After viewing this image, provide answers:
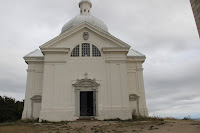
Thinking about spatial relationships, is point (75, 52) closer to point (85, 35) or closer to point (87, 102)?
point (85, 35)

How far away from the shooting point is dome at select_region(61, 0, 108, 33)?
24.1 metres

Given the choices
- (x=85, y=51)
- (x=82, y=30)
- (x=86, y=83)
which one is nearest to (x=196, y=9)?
(x=86, y=83)

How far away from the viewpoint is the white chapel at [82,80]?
1633cm

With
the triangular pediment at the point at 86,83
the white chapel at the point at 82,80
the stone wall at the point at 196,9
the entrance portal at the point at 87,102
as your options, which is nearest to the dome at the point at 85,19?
the white chapel at the point at 82,80

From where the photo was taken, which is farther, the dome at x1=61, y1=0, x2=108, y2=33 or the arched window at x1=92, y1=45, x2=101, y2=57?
the dome at x1=61, y1=0, x2=108, y2=33

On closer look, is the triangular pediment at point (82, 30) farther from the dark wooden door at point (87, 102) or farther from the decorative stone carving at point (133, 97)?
the dark wooden door at point (87, 102)

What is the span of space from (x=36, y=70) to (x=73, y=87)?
5631 mm

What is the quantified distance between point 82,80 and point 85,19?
429 inches

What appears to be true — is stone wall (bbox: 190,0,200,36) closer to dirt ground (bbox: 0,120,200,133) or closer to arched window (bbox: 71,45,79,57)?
dirt ground (bbox: 0,120,200,133)

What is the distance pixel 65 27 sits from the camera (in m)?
25.1

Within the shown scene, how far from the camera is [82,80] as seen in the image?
1694cm

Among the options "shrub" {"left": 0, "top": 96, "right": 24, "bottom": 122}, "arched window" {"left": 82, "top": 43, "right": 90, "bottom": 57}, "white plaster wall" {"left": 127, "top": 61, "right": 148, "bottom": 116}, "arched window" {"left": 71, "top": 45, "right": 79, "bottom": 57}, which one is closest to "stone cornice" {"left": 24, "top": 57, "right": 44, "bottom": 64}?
"arched window" {"left": 71, "top": 45, "right": 79, "bottom": 57}

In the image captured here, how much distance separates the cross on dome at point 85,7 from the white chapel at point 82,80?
10218mm

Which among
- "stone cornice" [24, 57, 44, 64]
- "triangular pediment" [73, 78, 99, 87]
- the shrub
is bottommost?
the shrub
